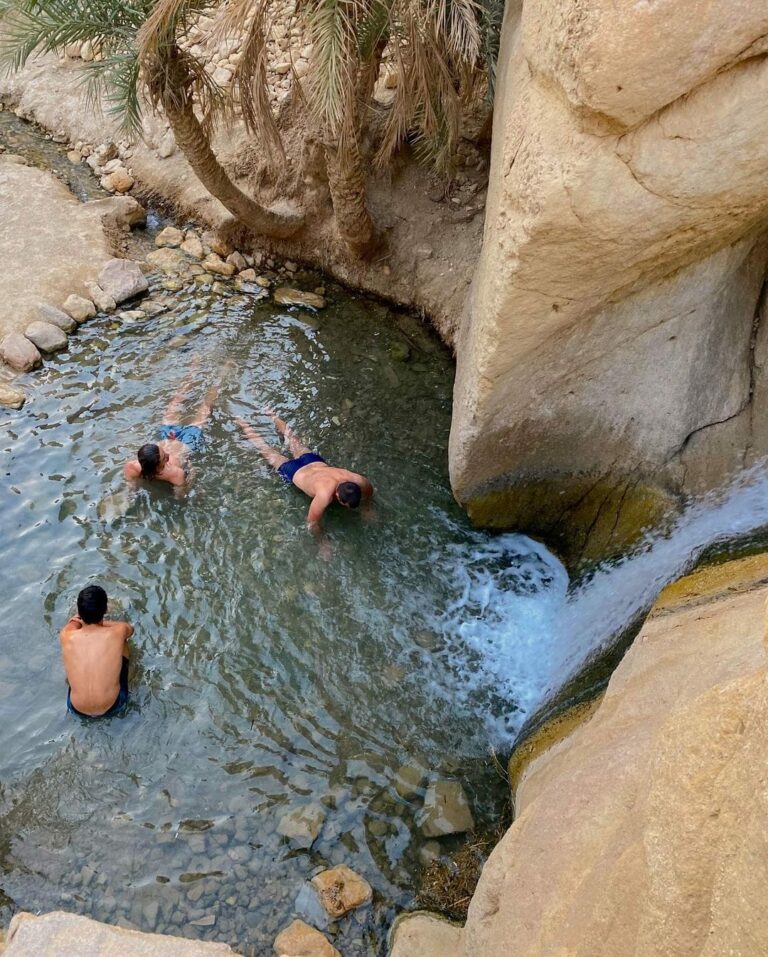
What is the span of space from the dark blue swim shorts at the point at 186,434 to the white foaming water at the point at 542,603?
8.85 ft

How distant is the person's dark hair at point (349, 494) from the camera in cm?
703

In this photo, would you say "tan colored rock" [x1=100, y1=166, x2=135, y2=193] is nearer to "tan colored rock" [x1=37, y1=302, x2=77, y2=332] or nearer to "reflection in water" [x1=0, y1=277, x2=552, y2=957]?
"tan colored rock" [x1=37, y1=302, x2=77, y2=332]

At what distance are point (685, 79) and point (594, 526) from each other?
3.51 m

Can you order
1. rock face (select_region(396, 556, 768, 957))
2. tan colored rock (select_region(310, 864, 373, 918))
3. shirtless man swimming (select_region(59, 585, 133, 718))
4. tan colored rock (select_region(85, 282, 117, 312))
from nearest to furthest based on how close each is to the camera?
rock face (select_region(396, 556, 768, 957)) → tan colored rock (select_region(310, 864, 373, 918)) → shirtless man swimming (select_region(59, 585, 133, 718)) → tan colored rock (select_region(85, 282, 117, 312))

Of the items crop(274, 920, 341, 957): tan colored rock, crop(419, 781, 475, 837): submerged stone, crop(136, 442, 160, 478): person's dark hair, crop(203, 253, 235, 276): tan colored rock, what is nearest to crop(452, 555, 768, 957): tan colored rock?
crop(419, 781, 475, 837): submerged stone

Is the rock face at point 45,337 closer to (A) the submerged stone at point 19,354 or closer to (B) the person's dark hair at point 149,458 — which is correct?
(A) the submerged stone at point 19,354

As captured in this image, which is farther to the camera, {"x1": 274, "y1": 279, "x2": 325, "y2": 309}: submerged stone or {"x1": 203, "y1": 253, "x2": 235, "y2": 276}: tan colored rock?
{"x1": 203, "y1": 253, "x2": 235, "y2": 276}: tan colored rock

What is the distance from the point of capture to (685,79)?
395 centimetres

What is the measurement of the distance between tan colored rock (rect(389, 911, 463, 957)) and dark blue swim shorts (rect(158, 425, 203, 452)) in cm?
456

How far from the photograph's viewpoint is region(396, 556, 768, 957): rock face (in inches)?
92.5

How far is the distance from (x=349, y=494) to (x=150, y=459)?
68.7 inches

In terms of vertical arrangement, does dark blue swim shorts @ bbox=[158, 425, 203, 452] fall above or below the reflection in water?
above

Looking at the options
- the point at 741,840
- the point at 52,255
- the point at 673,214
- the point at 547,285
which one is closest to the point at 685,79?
the point at 673,214

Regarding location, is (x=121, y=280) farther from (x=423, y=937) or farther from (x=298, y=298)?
(x=423, y=937)
